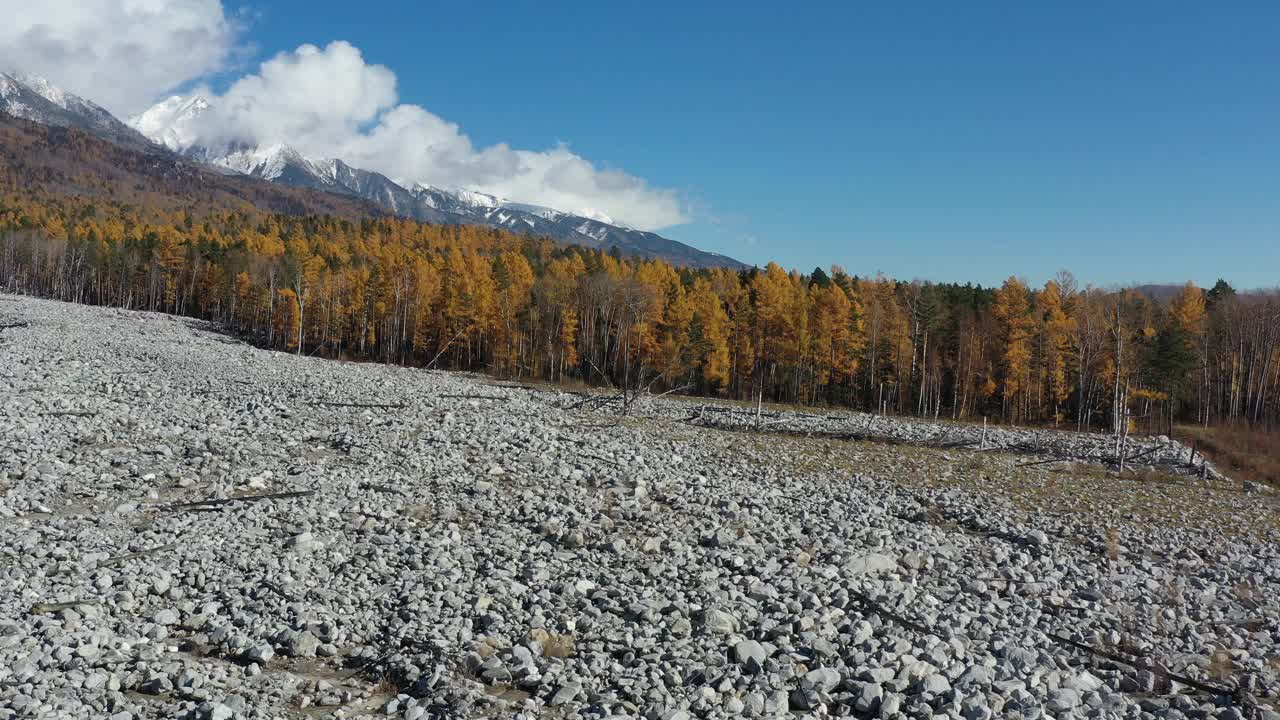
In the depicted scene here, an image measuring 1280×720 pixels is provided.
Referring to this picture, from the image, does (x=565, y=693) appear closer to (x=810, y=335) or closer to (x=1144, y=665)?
(x=1144, y=665)

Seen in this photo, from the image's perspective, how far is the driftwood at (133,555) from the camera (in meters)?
11.1

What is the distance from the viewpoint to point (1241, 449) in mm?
44781

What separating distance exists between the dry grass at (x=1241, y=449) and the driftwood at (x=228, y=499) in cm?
3689

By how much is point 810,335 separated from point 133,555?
60.0 meters

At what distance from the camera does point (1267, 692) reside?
9648mm

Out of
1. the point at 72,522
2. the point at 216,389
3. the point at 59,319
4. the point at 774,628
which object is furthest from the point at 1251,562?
the point at 59,319

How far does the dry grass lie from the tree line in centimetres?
353

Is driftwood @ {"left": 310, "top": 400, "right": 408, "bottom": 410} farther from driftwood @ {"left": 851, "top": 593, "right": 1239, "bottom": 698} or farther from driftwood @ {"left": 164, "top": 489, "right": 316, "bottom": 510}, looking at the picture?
driftwood @ {"left": 851, "top": 593, "right": 1239, "bottom": 698}

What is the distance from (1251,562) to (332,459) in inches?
836

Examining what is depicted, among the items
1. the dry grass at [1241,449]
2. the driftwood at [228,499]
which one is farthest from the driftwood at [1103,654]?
the dry grass at [1241,449]

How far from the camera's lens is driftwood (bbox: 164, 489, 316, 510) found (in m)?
14.3

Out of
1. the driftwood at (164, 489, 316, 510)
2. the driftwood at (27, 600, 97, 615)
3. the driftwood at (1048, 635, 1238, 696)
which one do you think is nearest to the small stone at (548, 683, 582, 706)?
the driftwood at (27, 600, 97, 615)

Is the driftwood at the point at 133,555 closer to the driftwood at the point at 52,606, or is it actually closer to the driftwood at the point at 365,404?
the driftwood at the point at 52,606

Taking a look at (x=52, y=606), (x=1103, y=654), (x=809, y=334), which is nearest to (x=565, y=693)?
(x=52, y=606)
